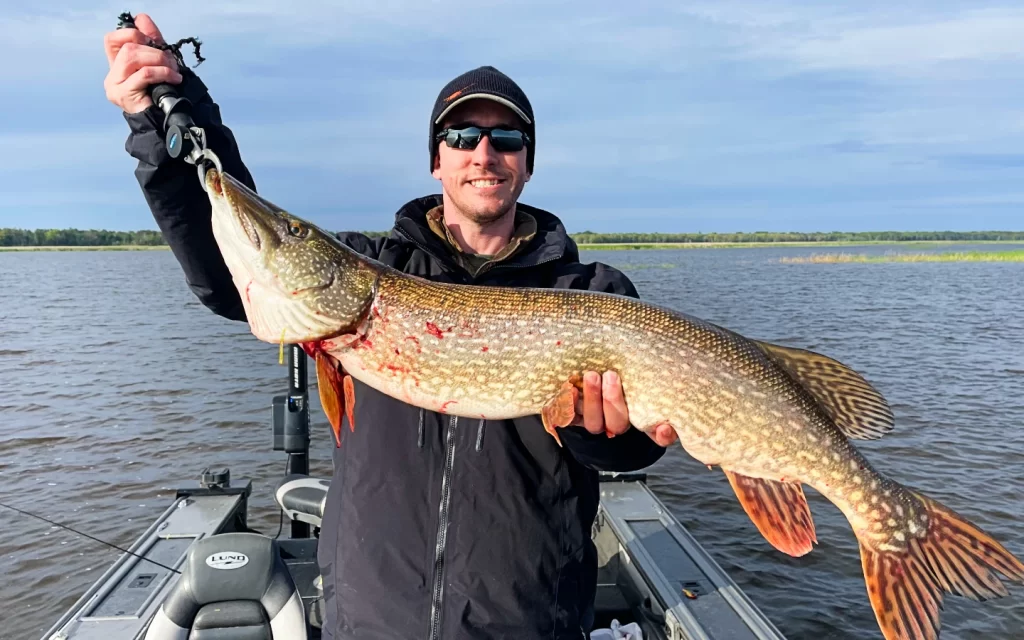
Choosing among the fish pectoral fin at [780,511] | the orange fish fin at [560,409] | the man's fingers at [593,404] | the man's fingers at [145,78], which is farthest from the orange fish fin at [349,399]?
the fish pectoral fin at [780,511]

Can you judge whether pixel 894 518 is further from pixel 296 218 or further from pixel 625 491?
pixel 625 491

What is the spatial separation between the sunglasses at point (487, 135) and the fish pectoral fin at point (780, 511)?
146cm

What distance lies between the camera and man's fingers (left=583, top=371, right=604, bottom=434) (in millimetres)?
2168

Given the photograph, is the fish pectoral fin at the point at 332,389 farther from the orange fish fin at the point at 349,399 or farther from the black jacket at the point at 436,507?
the black jacket at the point at 436,507

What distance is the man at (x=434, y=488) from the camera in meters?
2.01

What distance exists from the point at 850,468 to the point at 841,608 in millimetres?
4450

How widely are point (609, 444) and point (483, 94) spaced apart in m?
1.42

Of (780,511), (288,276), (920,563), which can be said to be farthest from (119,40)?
(920,563)

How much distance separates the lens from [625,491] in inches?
191

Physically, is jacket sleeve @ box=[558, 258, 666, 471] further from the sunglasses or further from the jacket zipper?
the sunglasses

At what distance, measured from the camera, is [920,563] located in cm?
219

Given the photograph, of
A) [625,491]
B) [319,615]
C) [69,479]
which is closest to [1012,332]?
[625,491]

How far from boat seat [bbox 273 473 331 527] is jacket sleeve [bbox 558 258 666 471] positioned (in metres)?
2.29

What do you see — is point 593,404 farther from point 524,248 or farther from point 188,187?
point 188,187
